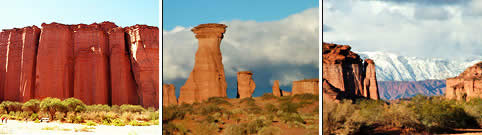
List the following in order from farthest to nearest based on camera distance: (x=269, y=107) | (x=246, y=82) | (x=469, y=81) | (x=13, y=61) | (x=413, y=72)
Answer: (x=13, y=61), (x=469, y=81), (x=413, y=72), (x=269, y=107), (x=246, y=82)

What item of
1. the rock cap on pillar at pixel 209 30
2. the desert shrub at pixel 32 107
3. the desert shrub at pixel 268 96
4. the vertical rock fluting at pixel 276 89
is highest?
the rock cap on pillar at pixel 209 30

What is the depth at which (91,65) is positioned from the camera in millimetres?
17688

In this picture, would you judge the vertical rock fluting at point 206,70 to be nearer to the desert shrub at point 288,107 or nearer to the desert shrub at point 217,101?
the desert shrub at point 217,101

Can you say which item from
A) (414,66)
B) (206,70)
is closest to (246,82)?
(206,70)

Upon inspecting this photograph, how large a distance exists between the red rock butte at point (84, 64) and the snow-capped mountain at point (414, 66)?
10.2 meters

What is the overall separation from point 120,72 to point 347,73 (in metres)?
12.1

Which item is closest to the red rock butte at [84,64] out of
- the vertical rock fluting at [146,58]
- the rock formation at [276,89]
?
the vertical rock fluting at [146,58]

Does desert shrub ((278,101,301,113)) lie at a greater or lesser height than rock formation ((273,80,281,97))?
lesser

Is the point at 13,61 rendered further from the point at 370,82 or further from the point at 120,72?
the point at 370,82

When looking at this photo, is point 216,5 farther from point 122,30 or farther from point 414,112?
point 122,30

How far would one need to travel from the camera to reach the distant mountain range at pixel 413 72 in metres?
11.2

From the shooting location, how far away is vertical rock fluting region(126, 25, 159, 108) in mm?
17422

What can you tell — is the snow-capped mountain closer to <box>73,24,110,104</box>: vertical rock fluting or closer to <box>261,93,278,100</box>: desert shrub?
<box>261,93,278,100</box>: desert shrub

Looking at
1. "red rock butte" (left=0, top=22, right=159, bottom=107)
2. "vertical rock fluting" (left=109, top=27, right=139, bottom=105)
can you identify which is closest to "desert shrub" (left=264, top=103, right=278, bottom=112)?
"red rock butte" (left=0, top=22, right=159, bottom=107)
